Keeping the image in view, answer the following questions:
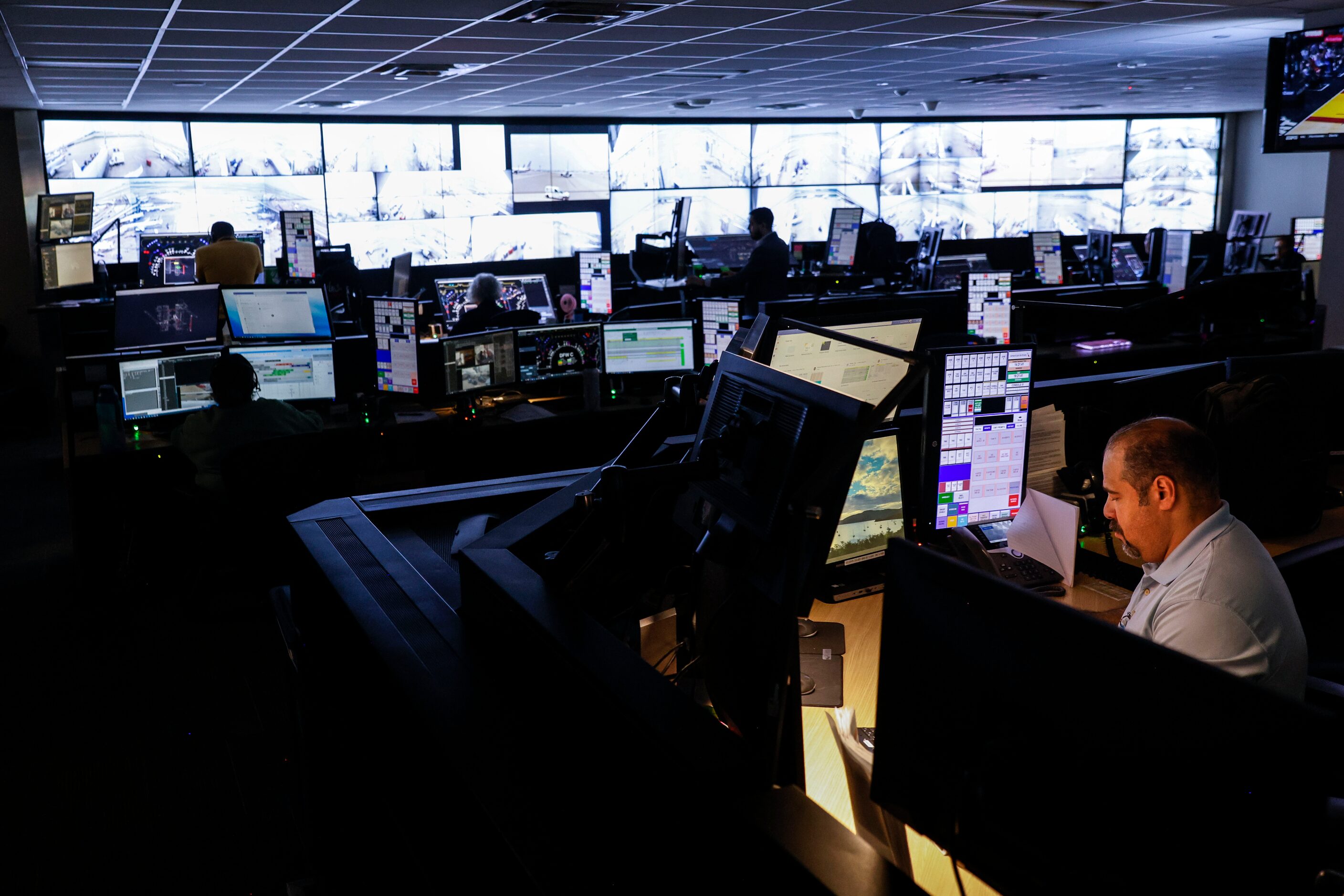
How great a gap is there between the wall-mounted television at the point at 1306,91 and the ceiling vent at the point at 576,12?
3002 millimetres

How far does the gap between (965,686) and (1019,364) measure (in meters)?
1.69

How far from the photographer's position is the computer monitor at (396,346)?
491 cm

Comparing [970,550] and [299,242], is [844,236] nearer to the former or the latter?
[299,242]

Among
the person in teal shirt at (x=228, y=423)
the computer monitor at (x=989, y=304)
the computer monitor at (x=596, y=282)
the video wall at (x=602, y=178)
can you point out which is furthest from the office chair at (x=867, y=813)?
the video wall at (x=602, y=178)

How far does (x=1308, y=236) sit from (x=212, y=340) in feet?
41.0

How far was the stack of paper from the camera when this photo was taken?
266 cm

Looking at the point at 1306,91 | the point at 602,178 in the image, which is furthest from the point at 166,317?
the point at 602,178

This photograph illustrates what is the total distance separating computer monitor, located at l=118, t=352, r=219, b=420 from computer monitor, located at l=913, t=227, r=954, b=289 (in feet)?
20.0

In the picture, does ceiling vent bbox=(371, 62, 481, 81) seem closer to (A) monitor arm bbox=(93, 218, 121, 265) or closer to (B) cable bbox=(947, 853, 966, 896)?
(A) monitor arm bbox=(93, 218, 121, 265)

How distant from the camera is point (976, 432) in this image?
246 cm

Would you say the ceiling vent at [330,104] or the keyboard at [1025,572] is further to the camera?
the ceiling vent at [330,104]

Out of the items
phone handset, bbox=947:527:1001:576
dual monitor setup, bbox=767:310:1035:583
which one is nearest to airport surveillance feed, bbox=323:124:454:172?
dual monitor setup, bbox=767:310:1035:583

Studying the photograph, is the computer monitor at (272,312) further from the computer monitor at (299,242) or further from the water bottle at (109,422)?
the computer monitor at (299,242)

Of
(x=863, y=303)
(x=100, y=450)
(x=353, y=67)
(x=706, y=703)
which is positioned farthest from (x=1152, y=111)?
(x=706, y=703)
